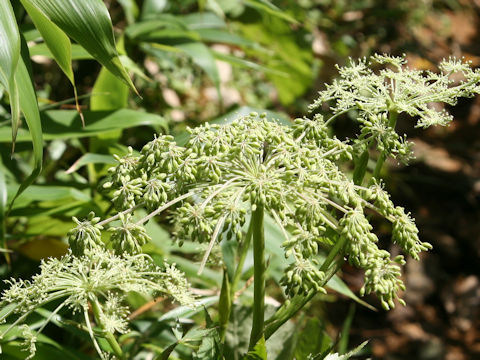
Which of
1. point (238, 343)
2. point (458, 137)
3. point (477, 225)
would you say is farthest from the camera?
point (458, 137)

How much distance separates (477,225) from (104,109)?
247cm

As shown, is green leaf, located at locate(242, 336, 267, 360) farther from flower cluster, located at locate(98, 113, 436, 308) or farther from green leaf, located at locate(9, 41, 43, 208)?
green leaf, located at locate(9, 41, 43, 208)

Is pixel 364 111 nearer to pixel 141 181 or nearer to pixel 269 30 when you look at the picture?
pixel 141 181

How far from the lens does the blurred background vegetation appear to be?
4.25 ft

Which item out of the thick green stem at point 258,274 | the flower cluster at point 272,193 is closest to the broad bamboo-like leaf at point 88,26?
the flower cluster at point 272,193

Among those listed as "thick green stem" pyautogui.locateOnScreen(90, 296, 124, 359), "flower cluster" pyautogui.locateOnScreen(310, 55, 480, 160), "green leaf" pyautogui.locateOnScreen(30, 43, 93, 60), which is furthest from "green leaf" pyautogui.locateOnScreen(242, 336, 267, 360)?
"green leaf" pyautogui.locateOnScreen(30, 43, 93, 60)

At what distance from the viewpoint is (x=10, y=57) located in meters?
0.71

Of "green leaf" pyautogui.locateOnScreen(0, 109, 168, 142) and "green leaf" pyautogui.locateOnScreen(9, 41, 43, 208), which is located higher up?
"green leaf" pyautogui.locateOnScreen(9, 41, 43, 208)

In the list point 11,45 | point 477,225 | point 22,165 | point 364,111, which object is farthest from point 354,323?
point 11,45

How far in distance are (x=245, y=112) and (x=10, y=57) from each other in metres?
0.76

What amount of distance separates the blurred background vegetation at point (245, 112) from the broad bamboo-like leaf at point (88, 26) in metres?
0.38

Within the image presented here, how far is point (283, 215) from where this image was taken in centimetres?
69

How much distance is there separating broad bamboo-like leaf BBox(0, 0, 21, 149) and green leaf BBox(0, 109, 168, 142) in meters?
0.50

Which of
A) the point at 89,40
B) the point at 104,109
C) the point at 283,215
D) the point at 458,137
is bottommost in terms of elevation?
the point at 458,137
